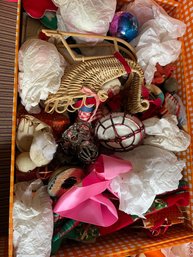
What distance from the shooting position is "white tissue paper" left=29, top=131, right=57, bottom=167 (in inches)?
35.6

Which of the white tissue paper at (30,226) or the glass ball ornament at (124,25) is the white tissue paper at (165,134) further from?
the white tissue paper at (30,226)

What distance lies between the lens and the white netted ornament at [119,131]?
3.29 feet

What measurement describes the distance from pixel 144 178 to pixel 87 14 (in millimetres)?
592

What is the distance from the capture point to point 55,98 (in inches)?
36.3

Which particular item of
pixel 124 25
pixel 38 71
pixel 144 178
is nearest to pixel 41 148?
pixel 38 71

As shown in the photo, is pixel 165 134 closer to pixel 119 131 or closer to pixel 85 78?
pixel 119 131

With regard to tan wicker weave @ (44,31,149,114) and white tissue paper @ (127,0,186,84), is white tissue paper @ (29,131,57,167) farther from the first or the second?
white tissue paper @ (127,0,186,84)

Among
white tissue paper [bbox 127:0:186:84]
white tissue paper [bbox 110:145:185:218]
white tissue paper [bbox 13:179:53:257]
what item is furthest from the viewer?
white tissue paper [bbox 127:0:186:84]

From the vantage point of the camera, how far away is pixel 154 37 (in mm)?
1079

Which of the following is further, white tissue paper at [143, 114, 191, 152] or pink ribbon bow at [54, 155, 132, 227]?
white tissue paper at [143, 114, 191, 152]

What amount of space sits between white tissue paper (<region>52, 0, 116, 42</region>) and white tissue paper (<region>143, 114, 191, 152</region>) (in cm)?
38

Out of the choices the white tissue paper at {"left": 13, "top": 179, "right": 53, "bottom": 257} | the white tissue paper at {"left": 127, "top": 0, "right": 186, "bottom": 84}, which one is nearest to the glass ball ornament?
the white tissue paper at {"left": 127, "top": 0, "right": 186, "bottom": 84}

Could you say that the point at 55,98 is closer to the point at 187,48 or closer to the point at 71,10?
the point at 71,10

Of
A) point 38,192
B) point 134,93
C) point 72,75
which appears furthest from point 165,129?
point 38,192
